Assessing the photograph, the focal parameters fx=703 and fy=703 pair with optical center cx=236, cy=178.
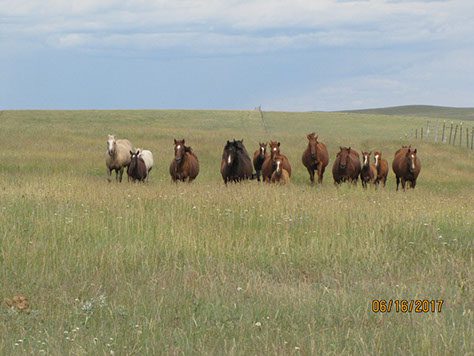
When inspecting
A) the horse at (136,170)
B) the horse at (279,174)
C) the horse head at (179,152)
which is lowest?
the horse at (136,170)

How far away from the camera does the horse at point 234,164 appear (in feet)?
71.4

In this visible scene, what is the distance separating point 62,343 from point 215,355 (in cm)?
128

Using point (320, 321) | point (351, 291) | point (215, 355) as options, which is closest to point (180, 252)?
point (351, 291)

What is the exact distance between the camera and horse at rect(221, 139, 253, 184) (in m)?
21.8

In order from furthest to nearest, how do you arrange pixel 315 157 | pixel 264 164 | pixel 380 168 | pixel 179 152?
pixel 380 168, pixel 315 157, pixel 264 164, pixel 179 152

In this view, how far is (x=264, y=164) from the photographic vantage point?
916 inches

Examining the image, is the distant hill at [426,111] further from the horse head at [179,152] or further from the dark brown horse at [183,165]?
the horse head at [179,152]

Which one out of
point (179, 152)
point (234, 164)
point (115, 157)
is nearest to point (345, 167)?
point (234, 164)

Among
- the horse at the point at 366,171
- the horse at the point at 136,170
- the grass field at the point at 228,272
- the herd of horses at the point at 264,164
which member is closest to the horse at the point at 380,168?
the herd of horses at the point at 264,164

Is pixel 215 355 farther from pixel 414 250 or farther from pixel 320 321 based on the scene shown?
pixel 414 250

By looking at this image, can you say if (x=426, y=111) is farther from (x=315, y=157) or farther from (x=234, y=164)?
(x=234, y=164)

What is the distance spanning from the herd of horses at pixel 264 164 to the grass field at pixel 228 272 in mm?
5856

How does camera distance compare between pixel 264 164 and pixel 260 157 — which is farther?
pixel 260 157

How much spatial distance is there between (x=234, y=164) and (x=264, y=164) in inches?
59.0
